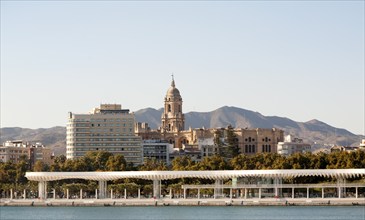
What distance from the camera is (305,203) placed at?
115625mm

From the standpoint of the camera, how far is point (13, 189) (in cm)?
14200

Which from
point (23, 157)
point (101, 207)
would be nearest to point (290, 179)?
point (101, 207)

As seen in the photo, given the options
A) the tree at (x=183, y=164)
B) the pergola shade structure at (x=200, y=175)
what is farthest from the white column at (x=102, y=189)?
the tree at (x=183, y=164)

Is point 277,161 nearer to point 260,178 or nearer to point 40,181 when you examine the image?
point 260,178

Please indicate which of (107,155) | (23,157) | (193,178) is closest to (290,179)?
(193,178)

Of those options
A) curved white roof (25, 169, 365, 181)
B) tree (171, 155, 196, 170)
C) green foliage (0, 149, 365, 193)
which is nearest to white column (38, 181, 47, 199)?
curved white roof (25, 169, 365, 181)

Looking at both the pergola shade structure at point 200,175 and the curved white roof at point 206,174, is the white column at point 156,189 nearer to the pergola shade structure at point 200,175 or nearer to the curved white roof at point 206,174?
the pergola shade structure at point 200,175

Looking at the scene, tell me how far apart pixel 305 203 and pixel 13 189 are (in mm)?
40735
